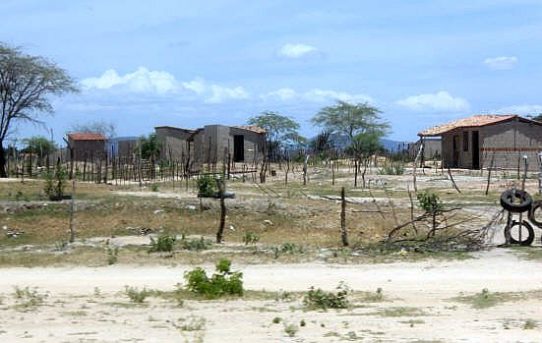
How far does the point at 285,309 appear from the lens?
1246 cm

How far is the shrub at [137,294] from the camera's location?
13.2 m

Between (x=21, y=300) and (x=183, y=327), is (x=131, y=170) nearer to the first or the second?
(x=21, y=300)

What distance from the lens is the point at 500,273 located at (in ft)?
54.2

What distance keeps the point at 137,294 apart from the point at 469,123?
43.6m

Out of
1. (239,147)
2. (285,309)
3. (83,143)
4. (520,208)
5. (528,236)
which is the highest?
(83,143)

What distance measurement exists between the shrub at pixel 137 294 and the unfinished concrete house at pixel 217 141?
45.1 meters

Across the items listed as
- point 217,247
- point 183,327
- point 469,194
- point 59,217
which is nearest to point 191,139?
point 469,194

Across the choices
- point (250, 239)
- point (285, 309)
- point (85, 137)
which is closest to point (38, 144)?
point (85, 137)

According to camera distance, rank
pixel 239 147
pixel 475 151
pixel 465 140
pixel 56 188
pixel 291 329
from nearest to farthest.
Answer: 1. pixel 291 329
2. pixel 56 188
3. pixel 475 151
4. pixel 465 140
5. pixel 239 147

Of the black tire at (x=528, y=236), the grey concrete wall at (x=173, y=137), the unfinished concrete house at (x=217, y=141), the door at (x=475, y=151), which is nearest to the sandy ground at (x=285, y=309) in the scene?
the black tire at (x=528, y=236)

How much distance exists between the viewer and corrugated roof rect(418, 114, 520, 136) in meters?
51.9

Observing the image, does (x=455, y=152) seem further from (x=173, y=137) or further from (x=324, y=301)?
(x=324, y=301)

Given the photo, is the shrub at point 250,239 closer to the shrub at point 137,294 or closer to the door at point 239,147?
the shrub at point 137,294

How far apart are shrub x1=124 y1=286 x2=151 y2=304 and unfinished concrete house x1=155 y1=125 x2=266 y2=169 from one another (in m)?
45.1
